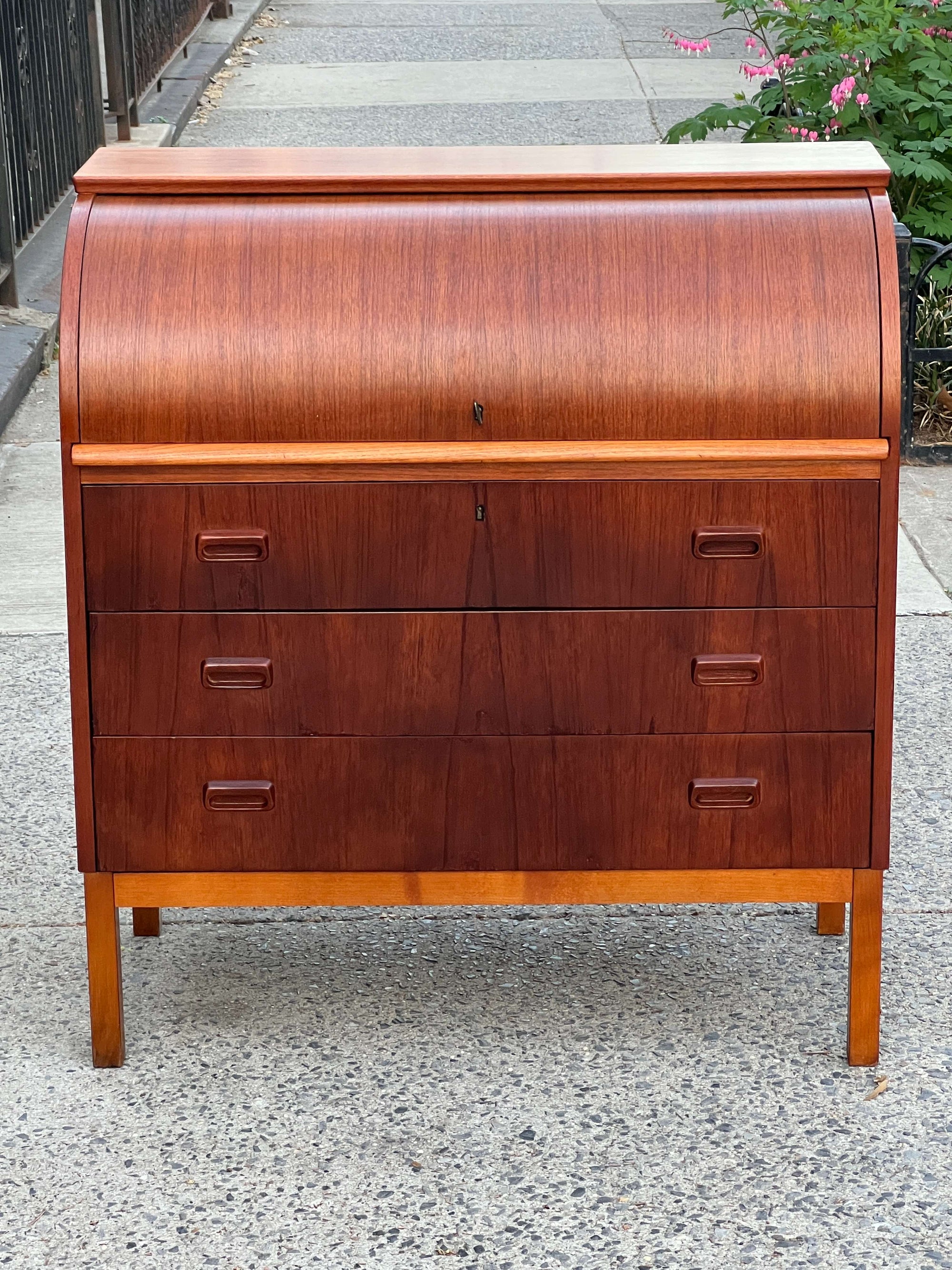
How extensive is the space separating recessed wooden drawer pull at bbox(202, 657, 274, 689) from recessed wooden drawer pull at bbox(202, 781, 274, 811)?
6.6 inches

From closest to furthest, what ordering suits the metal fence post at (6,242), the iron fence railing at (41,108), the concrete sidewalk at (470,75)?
1. the metal fence post at (6,242)
2. the iron fence railing at (41,108)
3. the concrete sidewalk at (470,75)

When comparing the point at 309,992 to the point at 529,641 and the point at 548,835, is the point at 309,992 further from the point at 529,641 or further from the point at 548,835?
the point at 529,641

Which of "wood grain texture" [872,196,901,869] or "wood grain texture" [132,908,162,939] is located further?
"wood grain texture" [132,908,162,939]

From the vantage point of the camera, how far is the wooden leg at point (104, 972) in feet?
9.07

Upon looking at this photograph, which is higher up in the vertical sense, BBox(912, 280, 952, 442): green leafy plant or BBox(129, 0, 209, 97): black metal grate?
BBox(129, 0, 209, 97): black metal grate

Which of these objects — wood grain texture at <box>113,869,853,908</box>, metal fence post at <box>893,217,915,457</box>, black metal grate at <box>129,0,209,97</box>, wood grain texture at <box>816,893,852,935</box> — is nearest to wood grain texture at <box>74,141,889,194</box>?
wood grain texture at <box>113,869,853,908</box>

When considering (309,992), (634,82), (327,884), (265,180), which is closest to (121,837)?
(327,884)

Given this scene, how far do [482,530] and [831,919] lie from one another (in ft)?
3.88

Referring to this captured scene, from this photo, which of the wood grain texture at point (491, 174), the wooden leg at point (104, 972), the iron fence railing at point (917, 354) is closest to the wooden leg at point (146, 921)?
the wooden leg at point (104, 972)

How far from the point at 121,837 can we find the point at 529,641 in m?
0.76

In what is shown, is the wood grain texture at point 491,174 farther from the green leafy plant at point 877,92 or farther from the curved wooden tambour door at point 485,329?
the green leafy plant at point 877,92

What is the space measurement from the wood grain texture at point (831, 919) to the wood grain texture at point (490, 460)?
1.03m

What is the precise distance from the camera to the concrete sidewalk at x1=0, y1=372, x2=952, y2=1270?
2449mm

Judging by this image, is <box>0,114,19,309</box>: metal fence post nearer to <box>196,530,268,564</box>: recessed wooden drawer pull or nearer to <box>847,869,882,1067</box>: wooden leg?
<box>196,530,268,564</box>: recessed wooden drawer pull
